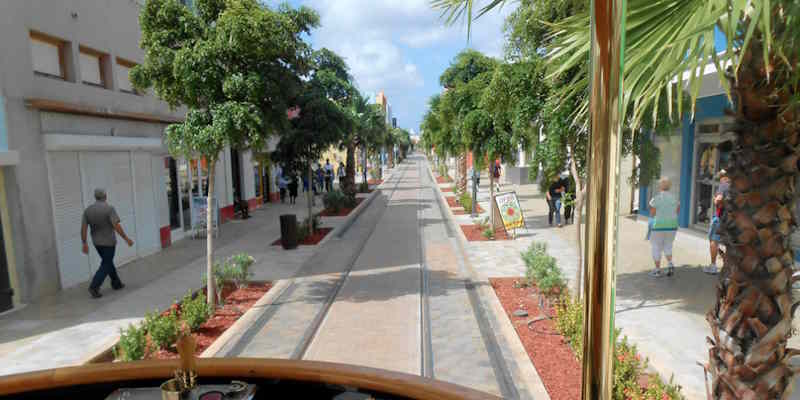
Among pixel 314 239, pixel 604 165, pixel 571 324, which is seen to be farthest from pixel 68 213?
pixel 604 165

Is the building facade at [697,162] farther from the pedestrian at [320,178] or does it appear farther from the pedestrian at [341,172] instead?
the pedestrian at [320,178]

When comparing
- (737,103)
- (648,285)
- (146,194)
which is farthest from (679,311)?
(146,194)

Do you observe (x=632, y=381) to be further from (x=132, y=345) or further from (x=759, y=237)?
(x=132, y=345)

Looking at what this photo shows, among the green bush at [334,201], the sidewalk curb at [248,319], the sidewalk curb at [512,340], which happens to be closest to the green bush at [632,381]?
the sidewalk curb at [512,340]

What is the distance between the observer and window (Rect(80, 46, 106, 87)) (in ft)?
32.7

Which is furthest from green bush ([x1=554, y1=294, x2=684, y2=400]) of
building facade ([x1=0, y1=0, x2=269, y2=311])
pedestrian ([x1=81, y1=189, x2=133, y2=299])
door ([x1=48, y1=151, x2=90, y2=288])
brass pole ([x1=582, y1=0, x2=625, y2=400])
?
door ([x1=48, y1=151, x2=90, y2=288])

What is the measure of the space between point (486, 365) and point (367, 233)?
977 cm

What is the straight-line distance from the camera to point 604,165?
0.68 meters

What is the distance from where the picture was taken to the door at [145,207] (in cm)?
1168

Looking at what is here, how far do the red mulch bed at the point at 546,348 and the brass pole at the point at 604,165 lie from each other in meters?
3.40

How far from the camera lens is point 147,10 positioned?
708cm

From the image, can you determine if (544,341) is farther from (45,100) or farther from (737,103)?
(45,100)

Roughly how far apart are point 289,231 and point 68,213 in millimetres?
4697

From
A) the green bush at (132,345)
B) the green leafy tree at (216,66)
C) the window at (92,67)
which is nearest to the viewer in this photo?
the green bush at (132,345)
